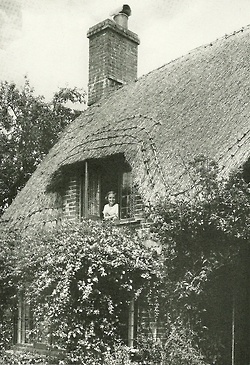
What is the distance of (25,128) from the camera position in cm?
2220

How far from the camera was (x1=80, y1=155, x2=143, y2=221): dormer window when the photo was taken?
13469 millimetres

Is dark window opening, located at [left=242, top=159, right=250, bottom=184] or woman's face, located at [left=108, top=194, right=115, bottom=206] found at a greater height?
dark window opening, located at [left=242, top=159, right=250, bottom=184]

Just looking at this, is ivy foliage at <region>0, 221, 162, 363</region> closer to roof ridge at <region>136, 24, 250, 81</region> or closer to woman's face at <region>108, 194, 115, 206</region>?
woman's face at <region>108, 194, 115, 206</region>

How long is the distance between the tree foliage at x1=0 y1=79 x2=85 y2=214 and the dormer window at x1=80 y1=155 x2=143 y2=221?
25.4 ft

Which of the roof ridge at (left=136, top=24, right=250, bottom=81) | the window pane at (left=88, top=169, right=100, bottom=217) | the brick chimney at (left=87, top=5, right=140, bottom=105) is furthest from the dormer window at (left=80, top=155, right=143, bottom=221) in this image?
the brick chimney at (left=87, top=5, right=140, bottom=105)

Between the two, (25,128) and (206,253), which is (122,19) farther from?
(206,253)

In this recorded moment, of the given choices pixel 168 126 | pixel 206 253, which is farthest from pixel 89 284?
pixel 168 126

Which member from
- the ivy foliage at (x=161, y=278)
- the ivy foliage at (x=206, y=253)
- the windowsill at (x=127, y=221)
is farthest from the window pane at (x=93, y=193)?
the ivy foliage at (x=206, y=253)

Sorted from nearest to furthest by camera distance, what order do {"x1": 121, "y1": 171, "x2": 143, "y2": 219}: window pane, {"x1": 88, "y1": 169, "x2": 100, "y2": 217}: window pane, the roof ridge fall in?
{"x1": 121, "y1": 171, "x2": 143, "y2": 219}: window pane
{"x1": 88, "y1": 169, "x2": 100, "y2": 217}: window pane
the roof ridge

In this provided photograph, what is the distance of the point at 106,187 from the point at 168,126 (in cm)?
220

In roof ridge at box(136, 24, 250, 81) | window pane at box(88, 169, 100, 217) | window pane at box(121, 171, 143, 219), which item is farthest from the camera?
roof ridge at box(136, 24, 250, 81)

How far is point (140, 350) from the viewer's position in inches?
449

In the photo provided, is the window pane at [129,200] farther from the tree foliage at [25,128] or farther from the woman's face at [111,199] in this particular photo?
the tree foliage at [25,128]

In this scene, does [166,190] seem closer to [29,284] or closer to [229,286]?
[229,286]
